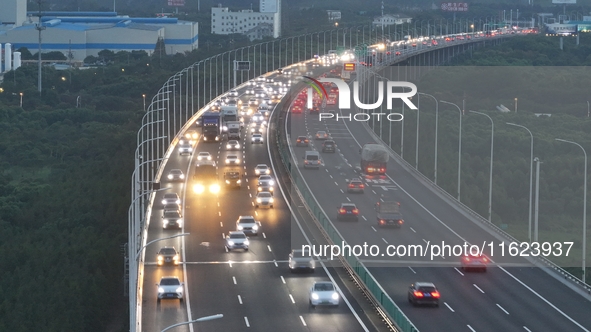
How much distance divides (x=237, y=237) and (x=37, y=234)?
1654 cm

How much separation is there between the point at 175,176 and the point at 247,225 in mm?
14867

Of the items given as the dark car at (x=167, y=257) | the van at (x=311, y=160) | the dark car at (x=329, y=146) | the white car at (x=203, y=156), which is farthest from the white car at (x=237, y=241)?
the dark car at (x=329, y=146)

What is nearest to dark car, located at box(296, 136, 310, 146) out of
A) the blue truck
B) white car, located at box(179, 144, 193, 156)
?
the blue truck

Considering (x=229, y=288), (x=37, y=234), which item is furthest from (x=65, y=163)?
(x=229, y=288)

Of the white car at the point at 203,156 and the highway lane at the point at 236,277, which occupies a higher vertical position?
the white car at the point at 203,156

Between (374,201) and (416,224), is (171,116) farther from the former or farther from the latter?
(416,224)

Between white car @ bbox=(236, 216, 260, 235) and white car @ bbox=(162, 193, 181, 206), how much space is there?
5248mm

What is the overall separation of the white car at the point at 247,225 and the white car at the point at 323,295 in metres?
12.3

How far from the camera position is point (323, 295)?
3650 cm

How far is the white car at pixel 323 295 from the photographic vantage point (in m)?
36.5

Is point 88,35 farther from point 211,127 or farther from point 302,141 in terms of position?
point 302,141

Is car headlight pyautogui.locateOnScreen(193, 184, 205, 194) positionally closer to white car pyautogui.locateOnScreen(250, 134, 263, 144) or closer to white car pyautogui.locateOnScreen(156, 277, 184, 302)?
white car pyautogui.locateOnScreen(250, 134, 263, 144)

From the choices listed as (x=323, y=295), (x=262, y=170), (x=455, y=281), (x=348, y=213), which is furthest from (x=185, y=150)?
(x=323, y=295)

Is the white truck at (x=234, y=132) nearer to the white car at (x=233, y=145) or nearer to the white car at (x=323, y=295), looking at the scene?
the white car at (x=233, y=145)
